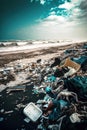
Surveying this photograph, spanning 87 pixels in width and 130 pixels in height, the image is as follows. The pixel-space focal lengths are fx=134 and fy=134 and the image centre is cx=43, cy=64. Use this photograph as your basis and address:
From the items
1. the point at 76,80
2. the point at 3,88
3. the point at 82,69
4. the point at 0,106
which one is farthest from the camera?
the point at 82,69

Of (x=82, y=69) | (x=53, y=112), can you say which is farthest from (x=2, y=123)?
(x=82, y=69)

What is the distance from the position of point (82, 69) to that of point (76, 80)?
91.8 inches

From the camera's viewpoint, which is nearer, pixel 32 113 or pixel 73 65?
pixel 32 113

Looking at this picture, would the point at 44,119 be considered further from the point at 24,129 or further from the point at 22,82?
the point at 22,82

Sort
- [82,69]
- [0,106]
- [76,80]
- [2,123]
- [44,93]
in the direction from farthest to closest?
[82,69] → [44,93] → [0,106] → [76,80] → [2,123]

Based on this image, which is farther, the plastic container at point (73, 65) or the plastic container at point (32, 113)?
A: the plastic container at point (73, 65)

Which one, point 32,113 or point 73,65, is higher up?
point 73,65

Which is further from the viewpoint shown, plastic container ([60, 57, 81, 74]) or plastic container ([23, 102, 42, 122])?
plastic container ([60, 57, 81, 74])

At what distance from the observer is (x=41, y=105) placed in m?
3.83

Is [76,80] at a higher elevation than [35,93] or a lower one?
higher

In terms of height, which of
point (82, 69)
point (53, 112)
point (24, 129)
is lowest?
point (24, 129)

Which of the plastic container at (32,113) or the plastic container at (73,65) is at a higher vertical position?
the plastic container at (73,65)

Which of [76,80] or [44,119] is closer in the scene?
[44,119]

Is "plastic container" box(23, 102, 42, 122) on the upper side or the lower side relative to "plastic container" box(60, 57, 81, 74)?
lower
